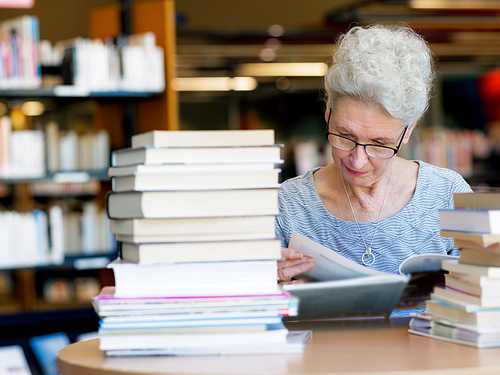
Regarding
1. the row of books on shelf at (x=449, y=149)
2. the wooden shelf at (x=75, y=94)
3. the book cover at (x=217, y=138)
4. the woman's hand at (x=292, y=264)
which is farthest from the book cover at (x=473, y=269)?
the row of books on shelf at (x=449, y=149)

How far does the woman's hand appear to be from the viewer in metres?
1.25

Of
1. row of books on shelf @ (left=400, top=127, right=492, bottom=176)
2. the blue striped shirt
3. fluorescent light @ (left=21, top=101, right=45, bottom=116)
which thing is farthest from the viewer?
fluorescent light @ (left=21, top=101, right=45, bottom=116)

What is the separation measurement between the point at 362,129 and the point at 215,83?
5.62 m

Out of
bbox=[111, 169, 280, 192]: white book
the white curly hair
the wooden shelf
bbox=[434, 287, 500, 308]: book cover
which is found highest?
the wooden shelf

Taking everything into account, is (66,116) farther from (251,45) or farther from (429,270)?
(429,270)

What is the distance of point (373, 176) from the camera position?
1633 mm

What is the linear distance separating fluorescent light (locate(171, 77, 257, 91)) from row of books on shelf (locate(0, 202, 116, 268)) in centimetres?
342

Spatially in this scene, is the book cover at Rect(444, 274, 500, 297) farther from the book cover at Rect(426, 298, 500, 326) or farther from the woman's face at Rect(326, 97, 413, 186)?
the woman's face at Rect(326, 97, 413, 186)

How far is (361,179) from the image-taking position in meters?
1.62

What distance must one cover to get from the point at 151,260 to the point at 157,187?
0.37ft

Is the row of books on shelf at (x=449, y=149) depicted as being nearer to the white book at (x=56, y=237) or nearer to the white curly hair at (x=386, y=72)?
the white book at (x=56, y=237)

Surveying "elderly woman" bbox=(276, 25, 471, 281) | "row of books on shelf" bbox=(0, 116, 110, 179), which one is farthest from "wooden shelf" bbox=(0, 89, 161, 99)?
"elderly woman" bbox=(276, 25, 471, 281)

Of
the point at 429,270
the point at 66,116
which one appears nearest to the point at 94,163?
the point at 429,270

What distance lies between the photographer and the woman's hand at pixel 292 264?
49.1 inches
